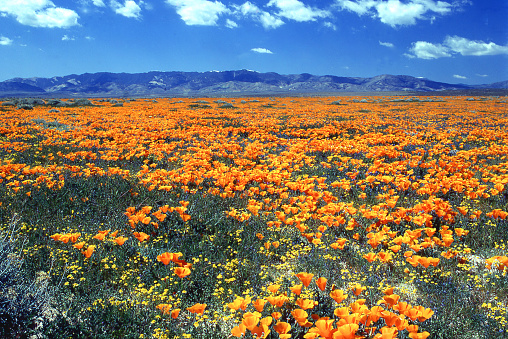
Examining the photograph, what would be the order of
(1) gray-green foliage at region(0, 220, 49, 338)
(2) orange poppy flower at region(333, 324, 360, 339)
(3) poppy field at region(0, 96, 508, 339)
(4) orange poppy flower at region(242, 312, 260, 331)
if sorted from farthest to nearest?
(3) poppy field at region(0, 96, 508, 339), (1) gray-green foliage at region(0, 220, 49, 338), (4) orange poppy flower at region(242, 312, 260, 331), (2) orange poppy flower at region(333, 324, 360, 339)

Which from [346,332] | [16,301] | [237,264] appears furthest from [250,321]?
[16,301]

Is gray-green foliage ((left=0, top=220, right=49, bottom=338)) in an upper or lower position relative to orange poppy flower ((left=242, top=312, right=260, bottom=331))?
lower

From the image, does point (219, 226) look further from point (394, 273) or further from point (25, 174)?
point (25, 174)

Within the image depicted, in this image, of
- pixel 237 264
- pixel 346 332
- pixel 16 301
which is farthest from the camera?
pixel 237 264

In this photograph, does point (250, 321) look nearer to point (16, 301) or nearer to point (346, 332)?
point (346, 332)

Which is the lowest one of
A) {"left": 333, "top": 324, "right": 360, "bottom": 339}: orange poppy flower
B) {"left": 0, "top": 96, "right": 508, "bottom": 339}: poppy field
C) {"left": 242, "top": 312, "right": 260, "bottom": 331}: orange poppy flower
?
{"left": 0, "top": 96, "right": 508, "bottom": 339}: poppy field

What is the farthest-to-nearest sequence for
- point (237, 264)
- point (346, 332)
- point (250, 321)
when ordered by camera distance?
point (237, 264)
point (250, 321)
point (346, 332)

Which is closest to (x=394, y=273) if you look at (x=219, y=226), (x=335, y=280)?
(x=335, y=280)

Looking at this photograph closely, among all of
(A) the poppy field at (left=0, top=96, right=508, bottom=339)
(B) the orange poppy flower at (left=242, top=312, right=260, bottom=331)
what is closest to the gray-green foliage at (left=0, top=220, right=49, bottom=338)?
(A) the poppy field at (left=0, top=96, right=508, bottom=339)

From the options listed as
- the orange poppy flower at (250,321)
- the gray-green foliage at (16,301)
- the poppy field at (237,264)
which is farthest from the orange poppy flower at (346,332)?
the gray-green foliage at (16,301)

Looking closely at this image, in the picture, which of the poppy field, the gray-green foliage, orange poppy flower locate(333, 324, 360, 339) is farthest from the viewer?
the poppy field

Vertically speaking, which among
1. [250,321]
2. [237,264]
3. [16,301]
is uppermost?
[250,321]

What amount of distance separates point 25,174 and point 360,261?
21.6ft

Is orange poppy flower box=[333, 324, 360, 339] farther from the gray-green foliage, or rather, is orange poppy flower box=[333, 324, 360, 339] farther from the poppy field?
the gray-green foliage
